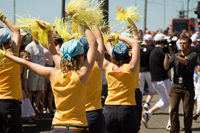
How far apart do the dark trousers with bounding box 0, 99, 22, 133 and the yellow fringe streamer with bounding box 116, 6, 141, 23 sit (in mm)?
2183

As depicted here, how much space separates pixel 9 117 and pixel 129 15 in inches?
98.6

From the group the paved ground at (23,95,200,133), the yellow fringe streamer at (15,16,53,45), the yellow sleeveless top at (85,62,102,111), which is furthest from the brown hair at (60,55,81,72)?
the paved ground at (23,95,200,133)

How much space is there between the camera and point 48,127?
25.2ft

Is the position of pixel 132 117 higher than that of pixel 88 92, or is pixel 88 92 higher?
pixel 88 92

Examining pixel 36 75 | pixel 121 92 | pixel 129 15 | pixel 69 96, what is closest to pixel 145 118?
pixel 36 75

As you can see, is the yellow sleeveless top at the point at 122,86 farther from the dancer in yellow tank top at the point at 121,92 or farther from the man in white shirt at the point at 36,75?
the man in white shirt at the point at 36,75

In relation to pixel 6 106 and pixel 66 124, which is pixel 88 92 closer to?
pixel 66 124

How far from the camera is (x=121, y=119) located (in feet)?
15.2

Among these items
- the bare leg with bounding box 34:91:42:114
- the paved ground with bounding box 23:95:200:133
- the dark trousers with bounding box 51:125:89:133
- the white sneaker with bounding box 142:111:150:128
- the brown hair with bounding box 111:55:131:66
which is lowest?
the paved ground with bounding box 23:95:200:133

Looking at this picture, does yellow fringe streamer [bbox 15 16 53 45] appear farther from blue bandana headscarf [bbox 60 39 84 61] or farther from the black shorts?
the black shorts

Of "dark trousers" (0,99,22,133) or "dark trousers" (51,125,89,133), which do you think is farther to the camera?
"dark trousers" (0,99,22,133)

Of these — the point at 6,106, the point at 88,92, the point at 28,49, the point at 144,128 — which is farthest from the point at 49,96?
the point at 88,92

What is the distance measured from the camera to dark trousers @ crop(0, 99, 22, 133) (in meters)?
4.50

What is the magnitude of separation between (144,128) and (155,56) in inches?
79.2
